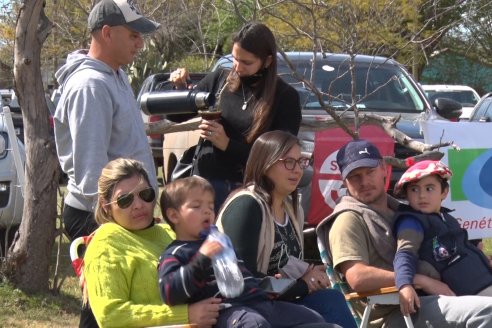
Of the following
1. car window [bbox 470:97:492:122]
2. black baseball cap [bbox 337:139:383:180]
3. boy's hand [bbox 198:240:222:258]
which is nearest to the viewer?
boy's hand [bbox 198:240:222:258]

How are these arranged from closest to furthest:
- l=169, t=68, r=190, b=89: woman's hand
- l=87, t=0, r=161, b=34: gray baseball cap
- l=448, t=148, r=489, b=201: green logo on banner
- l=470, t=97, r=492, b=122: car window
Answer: l=87, t=0, r=161, b=34: gray baseball cap
l=169, t=68, r=190, b=89: woman's hand
l=448, t=148, r=489, b=201: green logo on banner
l=470, t=97, r=492, b=122: car window

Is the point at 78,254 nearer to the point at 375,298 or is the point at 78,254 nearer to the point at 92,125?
the point at 92,125

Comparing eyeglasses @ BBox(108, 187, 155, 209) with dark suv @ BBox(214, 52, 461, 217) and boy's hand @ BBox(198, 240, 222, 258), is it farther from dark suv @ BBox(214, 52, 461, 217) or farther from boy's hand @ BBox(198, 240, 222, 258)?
dark suv @ BBox(214, 52, 461, 217)

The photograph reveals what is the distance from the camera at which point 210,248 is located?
3512mm

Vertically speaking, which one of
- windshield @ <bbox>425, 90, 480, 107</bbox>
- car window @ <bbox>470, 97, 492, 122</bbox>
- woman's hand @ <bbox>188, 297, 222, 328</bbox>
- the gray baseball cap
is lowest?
windshield @ <bbox>425, 90, 480, 107</bbox>

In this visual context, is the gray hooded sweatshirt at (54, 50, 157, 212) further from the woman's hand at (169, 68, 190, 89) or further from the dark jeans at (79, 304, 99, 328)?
the woman's hand at (169, 68, 190, 89)

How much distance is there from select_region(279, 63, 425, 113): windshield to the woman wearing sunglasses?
4.24m

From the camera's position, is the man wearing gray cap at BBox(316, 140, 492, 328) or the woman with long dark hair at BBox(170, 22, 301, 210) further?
the woman with long dark hair at BBox(170, 22, 301, 210)

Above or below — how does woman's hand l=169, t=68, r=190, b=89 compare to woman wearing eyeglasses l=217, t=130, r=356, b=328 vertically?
above

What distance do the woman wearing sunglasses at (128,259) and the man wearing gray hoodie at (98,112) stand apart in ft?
0.54

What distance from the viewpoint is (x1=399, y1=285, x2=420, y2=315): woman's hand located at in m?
4.49

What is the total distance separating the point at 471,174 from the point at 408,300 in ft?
9.14

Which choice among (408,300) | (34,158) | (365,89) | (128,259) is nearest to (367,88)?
(365,89)

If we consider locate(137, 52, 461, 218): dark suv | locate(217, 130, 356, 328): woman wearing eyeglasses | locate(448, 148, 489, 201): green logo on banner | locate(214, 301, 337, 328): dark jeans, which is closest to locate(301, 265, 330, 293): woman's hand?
locate(217, 130, 356, 328): woman wearing eyeglasses
